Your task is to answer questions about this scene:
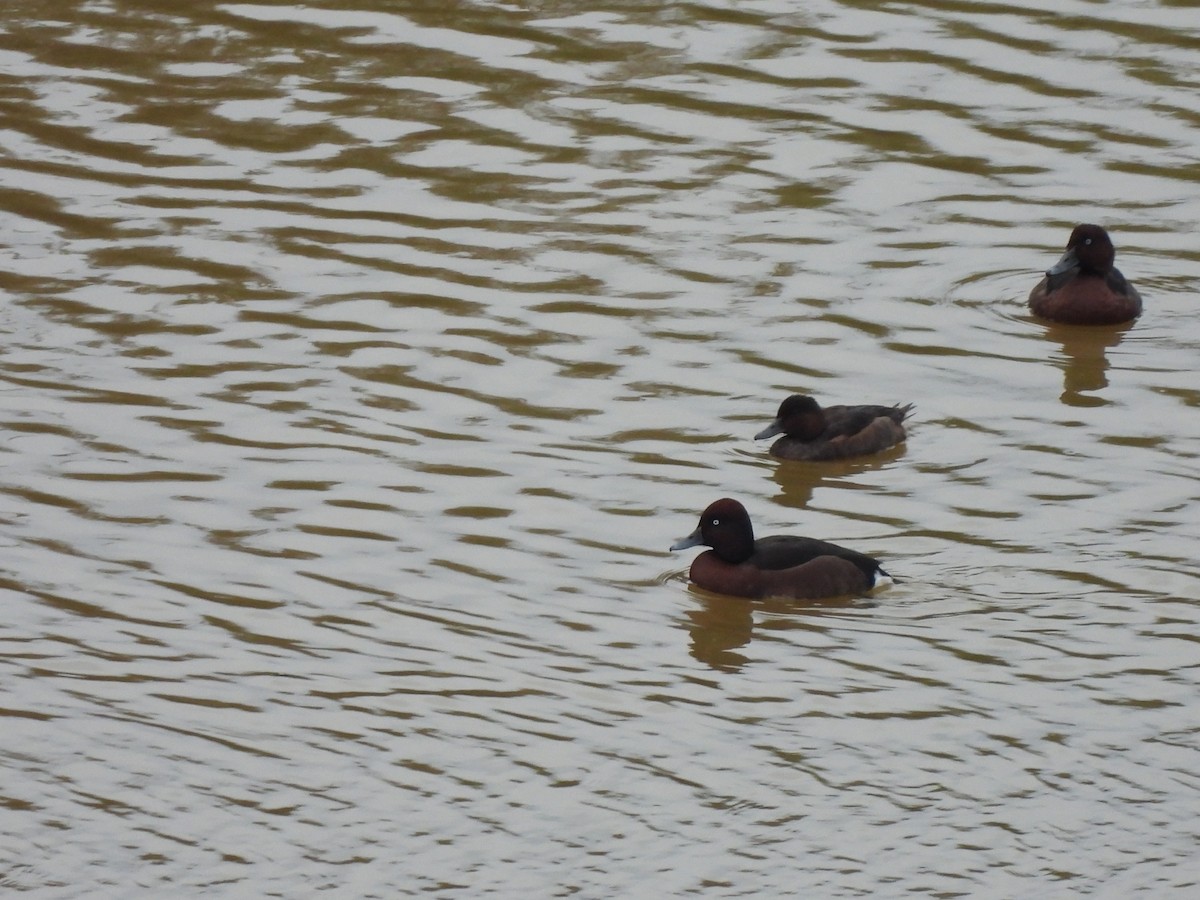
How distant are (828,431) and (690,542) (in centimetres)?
168

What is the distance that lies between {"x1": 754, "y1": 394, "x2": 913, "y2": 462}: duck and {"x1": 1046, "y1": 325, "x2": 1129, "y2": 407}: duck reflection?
53.9 inches

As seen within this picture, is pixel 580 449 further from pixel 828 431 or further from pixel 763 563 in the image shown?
pixel 763 563

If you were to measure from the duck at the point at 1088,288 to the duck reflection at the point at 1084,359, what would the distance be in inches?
2.4

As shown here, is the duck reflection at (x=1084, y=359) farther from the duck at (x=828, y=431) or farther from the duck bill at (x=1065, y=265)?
the duck at (x=828, y=431)

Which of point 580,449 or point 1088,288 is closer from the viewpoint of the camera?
point 580,449

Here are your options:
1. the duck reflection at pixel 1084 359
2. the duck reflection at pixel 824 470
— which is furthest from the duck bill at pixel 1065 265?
the duck reflection at pixel 824 470

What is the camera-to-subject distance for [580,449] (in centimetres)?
1208

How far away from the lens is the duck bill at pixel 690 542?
10734 millimetres

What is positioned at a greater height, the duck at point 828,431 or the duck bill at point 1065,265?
the duck bill at point 1065,265

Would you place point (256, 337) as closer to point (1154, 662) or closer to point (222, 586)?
point (222, 586)

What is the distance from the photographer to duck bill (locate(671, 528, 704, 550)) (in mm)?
10734

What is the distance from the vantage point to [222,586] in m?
10.4

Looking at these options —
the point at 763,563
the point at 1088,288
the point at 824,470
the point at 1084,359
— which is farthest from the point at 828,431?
the point at 1088,288

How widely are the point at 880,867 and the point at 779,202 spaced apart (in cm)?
842
